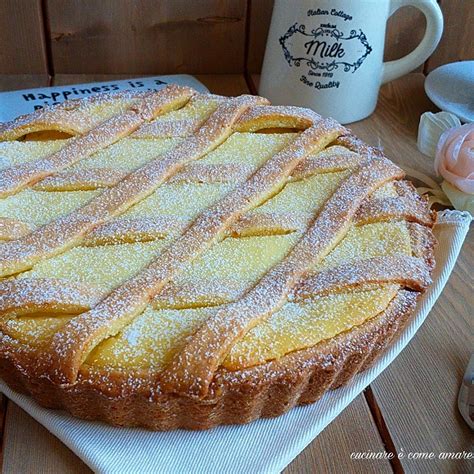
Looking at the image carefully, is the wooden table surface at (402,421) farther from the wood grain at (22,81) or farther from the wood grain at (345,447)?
the wood grain at (22,81)

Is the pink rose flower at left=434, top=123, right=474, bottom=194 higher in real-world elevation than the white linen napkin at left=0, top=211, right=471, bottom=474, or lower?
higher

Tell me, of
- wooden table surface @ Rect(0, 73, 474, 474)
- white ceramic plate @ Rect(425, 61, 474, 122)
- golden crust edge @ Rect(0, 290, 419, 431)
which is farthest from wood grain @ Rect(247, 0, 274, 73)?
golden crust edge @ Rect(0, 290, 419, 431)

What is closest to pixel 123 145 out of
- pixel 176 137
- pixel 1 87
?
pixel 176 137

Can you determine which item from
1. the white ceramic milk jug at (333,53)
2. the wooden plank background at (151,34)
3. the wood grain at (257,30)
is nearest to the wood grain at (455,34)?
the wooden plank background at (151,34)

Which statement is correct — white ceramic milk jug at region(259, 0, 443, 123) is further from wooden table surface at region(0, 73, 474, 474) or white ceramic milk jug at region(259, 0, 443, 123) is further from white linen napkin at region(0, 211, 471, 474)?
white linen napkin at region(0, 211, 471, 474)

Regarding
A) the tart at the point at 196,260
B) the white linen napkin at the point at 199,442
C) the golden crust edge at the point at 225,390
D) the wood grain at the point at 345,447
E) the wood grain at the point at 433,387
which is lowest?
the wood grain at the point at 345,447

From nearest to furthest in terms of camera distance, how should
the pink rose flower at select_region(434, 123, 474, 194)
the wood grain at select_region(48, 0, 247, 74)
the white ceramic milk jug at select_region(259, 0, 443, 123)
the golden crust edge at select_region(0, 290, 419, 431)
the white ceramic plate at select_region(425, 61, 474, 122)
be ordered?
the golden crust edge at select_region(0, 290, 419, 431), the pink rose flower at select_region(434, 123, 474, 194), the white ceramic milk jug at select_region(259, 0, 443, 123), the white ceramic plate at select_region(425, 61, 474, 122), the wood grain at select_region(48, 0, 247, 74)
